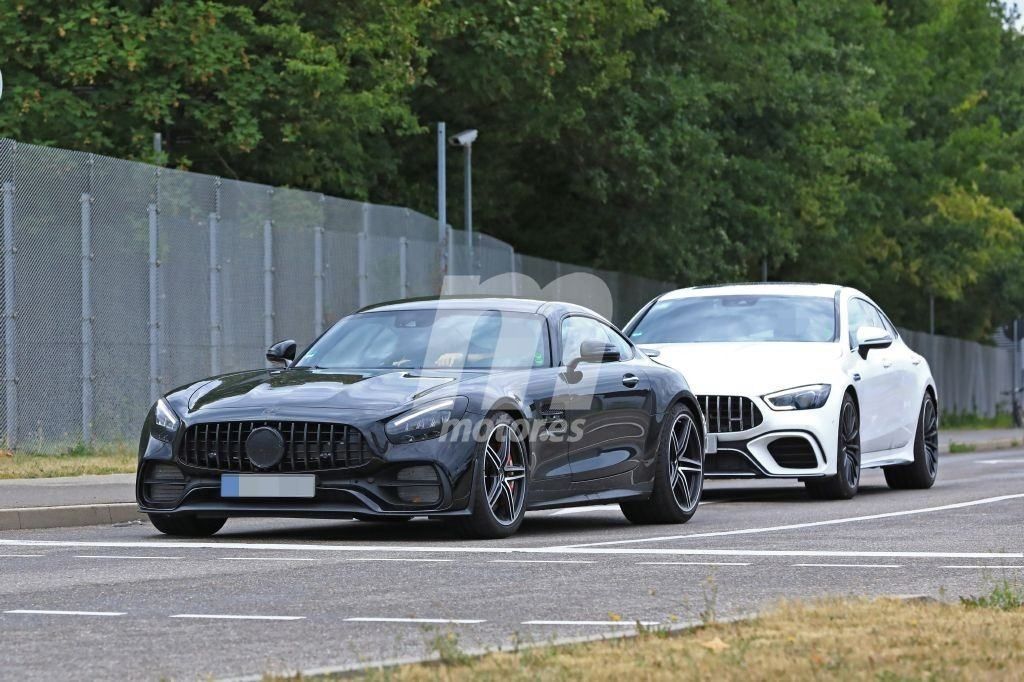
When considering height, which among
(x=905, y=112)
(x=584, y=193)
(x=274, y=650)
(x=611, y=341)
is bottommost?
(x=274, y=650)

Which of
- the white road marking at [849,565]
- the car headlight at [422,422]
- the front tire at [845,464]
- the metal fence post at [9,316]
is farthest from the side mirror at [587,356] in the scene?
the metal fence post at [9,316]

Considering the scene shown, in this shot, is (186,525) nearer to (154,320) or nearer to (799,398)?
(799,398)

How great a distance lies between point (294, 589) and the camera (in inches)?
364

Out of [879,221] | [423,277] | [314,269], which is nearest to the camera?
[314,269]

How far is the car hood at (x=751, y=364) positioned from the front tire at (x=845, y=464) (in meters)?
0.39

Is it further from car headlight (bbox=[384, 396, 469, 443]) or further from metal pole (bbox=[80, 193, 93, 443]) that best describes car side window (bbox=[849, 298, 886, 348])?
metal pole (bbox=[80, 193, 93, 443])

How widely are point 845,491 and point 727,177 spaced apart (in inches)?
971

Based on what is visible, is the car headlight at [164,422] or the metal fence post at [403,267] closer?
the car headlight at [164,422]

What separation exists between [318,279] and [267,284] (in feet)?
4.37

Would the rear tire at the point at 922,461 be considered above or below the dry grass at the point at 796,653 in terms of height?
above

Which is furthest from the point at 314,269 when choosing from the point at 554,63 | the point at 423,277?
the point at 554,63

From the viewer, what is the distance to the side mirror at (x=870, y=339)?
17.2 m

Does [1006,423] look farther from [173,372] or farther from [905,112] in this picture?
[173,372]

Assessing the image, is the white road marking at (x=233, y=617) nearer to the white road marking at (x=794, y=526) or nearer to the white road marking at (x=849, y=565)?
the white road marking at (x=849, y=565)
